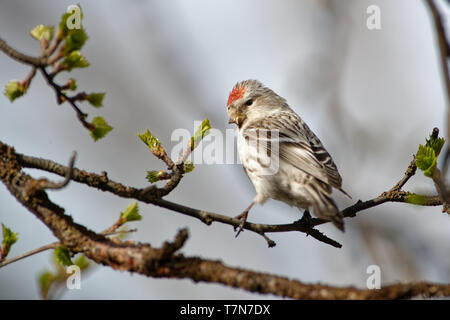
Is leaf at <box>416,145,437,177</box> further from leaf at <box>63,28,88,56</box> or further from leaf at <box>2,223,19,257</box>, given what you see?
leaf at <box>2,223,19,257</box>

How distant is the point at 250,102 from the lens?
16.8ft

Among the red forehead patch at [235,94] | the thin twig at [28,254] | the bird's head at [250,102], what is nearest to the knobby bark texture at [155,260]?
the thin twig at [28,254]

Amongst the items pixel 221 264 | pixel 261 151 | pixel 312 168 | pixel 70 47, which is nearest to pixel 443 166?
pixel 221 264

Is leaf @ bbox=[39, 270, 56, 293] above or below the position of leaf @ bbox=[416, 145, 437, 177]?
below

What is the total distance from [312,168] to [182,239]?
219 centimetres

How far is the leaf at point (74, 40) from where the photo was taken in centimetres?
200

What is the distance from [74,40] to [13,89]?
385mm

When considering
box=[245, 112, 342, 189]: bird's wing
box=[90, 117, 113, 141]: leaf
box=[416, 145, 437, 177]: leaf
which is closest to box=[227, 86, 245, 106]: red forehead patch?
box=[245, 112, 342, 189]: bird's wing

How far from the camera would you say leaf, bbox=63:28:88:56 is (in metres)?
2.00

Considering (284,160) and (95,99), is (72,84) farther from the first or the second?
(284,160)

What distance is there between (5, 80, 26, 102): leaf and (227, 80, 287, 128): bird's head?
9.20ft

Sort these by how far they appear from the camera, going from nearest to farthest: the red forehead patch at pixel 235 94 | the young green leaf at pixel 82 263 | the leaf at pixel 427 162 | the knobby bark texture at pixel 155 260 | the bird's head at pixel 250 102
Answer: the knobby bark texture at pixel 155 260
the leaf at pixel 427 162
the young green leaf at pixel 82 263
the bird's head at pixel 250 102
the red forehead patch at pixel 235 94

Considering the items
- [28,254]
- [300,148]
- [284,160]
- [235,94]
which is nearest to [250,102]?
[235,94]

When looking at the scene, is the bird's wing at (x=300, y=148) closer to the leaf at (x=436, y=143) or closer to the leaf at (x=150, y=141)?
the leaf at (x=436, y=143)
